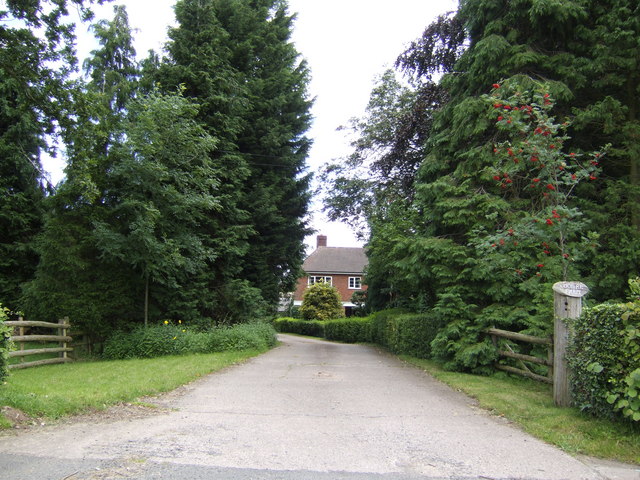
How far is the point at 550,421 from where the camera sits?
20.7ft

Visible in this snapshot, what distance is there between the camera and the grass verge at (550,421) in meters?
5.26

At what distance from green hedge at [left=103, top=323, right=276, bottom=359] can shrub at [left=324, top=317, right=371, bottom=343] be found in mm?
11817

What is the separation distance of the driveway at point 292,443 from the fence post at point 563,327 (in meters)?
1.12

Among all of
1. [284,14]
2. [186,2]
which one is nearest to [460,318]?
[186,2]

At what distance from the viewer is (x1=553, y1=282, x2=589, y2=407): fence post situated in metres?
7.13

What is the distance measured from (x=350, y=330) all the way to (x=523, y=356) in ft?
70.3

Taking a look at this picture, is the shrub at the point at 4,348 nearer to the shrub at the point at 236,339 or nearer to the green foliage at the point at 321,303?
the shrub at the point at 236,339

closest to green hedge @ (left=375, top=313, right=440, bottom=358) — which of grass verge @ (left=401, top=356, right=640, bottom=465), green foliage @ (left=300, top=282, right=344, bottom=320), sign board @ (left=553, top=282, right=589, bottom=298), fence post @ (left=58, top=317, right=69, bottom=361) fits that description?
grass verge @ (left=401, top=356, right=640, bottom=465)

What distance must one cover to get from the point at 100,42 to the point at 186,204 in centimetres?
1218

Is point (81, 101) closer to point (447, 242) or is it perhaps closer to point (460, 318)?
point (447, 242)

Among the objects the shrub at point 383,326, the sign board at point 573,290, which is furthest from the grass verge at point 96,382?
the shrub at point 383,326

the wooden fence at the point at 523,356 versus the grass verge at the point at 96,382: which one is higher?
the wooden fence at the point at 523,356

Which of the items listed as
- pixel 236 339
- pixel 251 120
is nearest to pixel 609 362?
pixel 236 339

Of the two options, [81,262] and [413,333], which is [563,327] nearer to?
[413,333]
